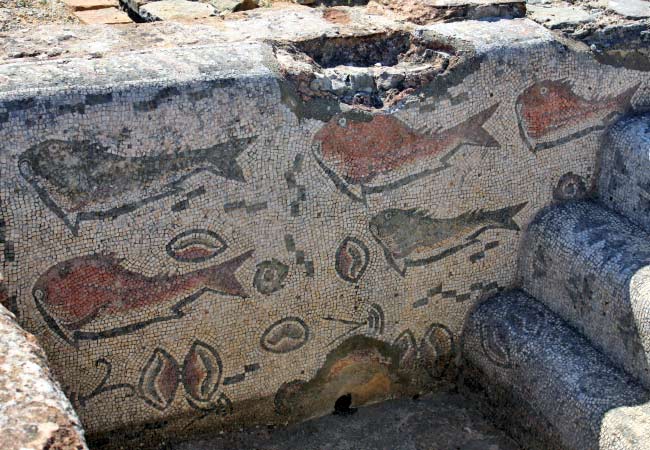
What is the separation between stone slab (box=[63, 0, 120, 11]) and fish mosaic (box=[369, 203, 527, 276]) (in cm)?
212

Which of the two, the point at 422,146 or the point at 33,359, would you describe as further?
the point at 422,146

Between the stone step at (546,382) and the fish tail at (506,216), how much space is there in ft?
1.20

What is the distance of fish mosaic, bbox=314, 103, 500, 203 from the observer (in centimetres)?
406

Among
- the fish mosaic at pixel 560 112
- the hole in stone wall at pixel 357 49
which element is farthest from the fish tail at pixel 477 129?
the hole in stone wall at pixel 357 49

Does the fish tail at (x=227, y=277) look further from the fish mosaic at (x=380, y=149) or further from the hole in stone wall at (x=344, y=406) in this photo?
the hole in stone wall at (x=344, y=406)

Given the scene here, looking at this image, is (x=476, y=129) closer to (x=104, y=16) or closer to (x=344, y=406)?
(x=344, y=406)

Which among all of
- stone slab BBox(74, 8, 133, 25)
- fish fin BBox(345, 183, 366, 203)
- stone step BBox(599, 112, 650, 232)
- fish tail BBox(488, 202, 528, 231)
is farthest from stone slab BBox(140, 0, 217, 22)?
stone step BBox(599, 112, 650, 232)

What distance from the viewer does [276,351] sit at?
4227 mm

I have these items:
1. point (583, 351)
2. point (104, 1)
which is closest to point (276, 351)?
point (583, 351)

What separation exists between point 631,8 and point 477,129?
120 centimetres

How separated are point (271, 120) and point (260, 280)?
708 millimetres

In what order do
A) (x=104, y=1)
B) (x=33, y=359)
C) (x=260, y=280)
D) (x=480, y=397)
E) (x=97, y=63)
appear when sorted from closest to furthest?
(x=33, y=359) < (x=97, y=63) < (x=260, y=280) < (x=480, y=397) < (x=104, y=1)

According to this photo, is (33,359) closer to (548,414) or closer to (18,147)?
(18,147)

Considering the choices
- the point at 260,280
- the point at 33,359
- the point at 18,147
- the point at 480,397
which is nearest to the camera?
the point at 33,359
